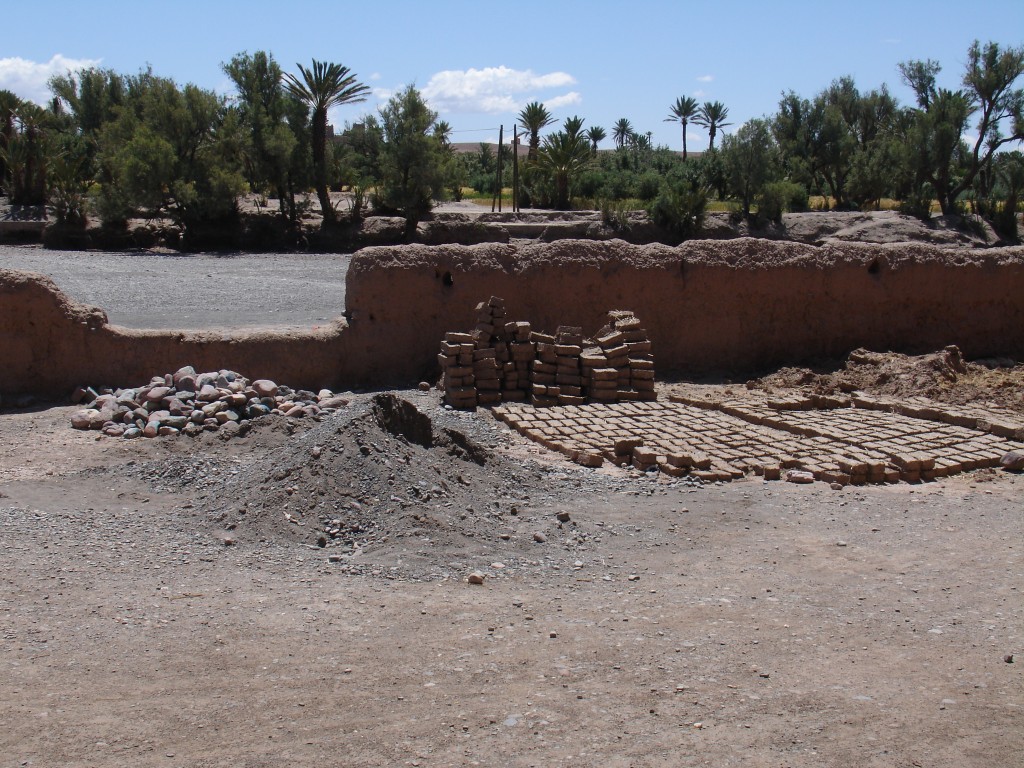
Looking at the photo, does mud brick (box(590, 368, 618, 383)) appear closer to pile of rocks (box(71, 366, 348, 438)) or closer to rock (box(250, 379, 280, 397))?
pile of rocks (box(71, 366, 348, 438))

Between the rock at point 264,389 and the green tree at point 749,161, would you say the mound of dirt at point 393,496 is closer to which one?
the rock at point 264,389

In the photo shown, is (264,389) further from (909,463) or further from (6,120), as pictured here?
(6,120)

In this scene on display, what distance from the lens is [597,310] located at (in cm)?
1102

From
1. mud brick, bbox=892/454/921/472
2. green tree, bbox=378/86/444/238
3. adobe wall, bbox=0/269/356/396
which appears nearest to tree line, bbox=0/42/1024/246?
green tree, bbox=378/86/444/238

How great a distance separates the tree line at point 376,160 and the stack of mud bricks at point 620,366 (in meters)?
15.5

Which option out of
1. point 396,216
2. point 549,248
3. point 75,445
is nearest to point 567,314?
point 549,248

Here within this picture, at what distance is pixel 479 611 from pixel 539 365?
16.4 ft

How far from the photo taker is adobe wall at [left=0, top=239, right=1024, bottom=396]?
31.1 feet

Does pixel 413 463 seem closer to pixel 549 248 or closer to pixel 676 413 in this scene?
pixel 676 413

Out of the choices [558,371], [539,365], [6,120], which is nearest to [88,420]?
[539,365]

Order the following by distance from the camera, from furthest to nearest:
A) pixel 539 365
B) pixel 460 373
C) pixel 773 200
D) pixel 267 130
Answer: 1. pixel 773 200
2. pixel 267 130
3. pixel 539 365
4. pixel 460 373

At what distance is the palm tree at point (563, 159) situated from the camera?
29.9m

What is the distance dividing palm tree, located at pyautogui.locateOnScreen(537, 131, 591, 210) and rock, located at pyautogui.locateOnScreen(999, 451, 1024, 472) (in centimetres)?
2351

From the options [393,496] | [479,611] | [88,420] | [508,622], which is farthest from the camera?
[88,420]
